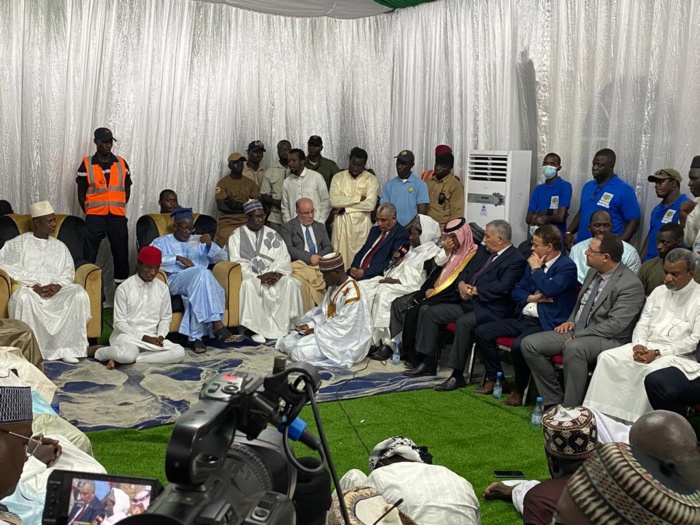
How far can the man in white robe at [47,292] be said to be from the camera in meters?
7.36

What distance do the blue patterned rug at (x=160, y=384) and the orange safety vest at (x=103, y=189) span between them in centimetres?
220

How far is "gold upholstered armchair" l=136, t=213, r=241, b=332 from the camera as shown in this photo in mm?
8031

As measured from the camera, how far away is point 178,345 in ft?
24.7

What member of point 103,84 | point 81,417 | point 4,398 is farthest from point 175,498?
point 103,84

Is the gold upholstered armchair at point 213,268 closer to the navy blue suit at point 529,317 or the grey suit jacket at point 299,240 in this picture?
the grey suit jacket at point 299,240

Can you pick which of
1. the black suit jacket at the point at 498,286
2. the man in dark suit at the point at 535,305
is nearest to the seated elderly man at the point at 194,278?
the black suit jacket at the point at 498,286

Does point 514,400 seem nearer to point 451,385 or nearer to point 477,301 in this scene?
point 451,385

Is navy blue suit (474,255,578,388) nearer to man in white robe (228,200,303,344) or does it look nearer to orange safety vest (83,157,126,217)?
man in white robe (228,200,303,344)

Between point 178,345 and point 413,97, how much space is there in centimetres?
483

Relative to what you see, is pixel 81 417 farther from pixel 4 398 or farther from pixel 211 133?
pixel 211 133

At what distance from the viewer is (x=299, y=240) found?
9195 millimetres

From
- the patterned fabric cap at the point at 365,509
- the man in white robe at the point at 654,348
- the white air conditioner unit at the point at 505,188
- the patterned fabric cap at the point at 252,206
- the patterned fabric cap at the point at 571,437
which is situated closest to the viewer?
the patterned fabric cap at the point at 365,509

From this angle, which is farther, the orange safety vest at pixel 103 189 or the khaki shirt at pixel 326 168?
the khaki shirt at pixel 326 168

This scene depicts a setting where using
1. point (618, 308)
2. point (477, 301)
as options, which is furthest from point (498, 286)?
point (618, 308)
